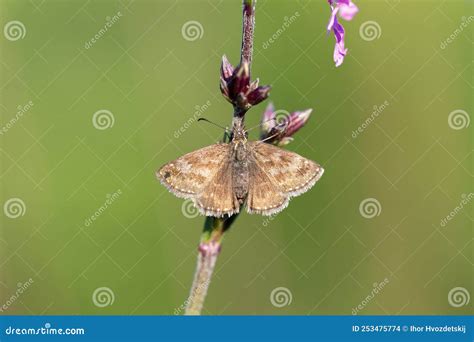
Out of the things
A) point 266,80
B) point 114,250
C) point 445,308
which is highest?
point 266,80

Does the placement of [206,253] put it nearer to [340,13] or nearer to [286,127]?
[286,127]

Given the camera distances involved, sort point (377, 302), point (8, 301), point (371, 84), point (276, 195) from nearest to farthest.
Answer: point (276, 195)
point (8, 301)
point (377, 302)
point (371, 84)

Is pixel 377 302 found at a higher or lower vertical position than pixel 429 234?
lower

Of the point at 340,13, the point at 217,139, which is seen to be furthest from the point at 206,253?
the point at 217,139

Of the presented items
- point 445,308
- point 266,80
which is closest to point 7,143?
point 266,80

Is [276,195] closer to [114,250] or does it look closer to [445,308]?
[114,250]

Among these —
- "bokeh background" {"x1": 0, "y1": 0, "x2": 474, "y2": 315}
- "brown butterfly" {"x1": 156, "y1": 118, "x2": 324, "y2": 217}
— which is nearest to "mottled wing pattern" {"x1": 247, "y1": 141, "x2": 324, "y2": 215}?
"brown butterfly" {"x1": 156, "y1": 118, "x2": 324, "y2": 217}
